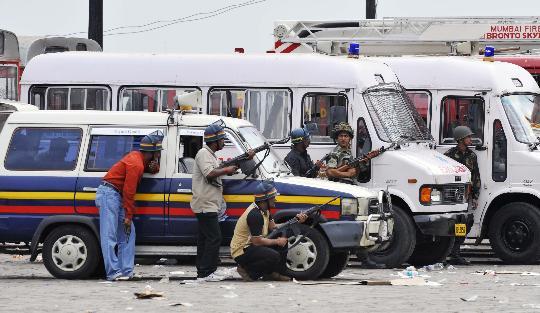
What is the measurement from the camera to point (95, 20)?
116 feet

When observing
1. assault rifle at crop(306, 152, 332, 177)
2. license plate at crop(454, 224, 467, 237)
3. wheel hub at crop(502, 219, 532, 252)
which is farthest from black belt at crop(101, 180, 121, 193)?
wheel hub at crop(502, 219, 532, 252)

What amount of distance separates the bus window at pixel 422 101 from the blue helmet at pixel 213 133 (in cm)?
512

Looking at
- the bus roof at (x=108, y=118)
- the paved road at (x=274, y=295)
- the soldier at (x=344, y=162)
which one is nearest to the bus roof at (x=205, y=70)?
the soldier at (x=344, y=162)

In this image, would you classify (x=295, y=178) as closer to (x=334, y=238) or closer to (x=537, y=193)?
(x=334, y=238)

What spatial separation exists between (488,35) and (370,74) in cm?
777

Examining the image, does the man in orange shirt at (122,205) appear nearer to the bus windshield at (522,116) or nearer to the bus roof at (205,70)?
the bus roof at (205,70)

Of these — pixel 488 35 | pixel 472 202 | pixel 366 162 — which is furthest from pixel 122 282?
pixel 488 35

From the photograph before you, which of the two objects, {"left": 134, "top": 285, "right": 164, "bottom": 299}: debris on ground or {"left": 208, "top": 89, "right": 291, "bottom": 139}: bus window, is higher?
{"left": 208, "top": 89, "right": 291, "bottom": 139}: bus window

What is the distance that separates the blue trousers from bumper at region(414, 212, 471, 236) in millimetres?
4248

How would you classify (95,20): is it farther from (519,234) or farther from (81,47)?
(519,234)

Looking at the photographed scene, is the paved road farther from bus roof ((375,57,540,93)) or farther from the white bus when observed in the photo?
bus roof ((375,57,540,93))

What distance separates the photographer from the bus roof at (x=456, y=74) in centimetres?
2266

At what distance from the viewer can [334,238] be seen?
18469 millimetres

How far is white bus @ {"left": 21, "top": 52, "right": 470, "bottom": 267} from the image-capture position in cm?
2117
